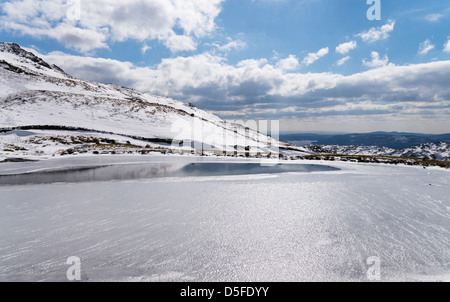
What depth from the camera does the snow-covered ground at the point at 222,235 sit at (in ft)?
22.7

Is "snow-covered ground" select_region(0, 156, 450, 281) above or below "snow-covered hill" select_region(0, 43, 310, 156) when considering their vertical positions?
below

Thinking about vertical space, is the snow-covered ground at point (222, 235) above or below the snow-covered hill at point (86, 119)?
below

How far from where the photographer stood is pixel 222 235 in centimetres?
931

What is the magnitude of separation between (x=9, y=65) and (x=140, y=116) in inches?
3613

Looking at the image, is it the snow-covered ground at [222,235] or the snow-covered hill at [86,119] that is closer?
the snow-covered ground at [222,235]

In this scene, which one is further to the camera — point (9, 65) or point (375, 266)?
point (9, 65)

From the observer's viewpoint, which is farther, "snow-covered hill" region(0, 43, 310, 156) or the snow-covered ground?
"snow-covered hill" region(0, 43, 310, 156)

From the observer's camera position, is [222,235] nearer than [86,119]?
Yes

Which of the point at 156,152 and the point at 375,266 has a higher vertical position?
the point at 156,152

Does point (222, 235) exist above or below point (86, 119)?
below

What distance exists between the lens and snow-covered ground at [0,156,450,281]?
6918 mm
